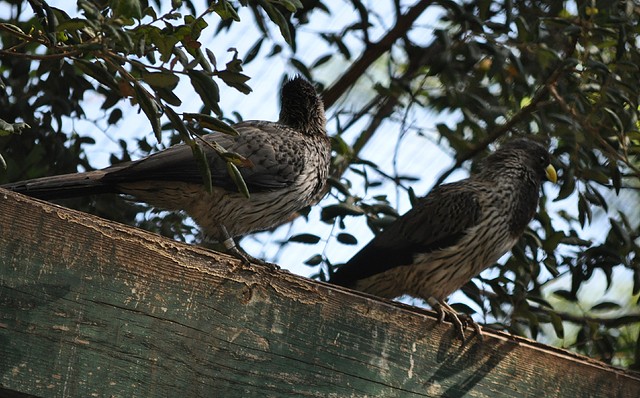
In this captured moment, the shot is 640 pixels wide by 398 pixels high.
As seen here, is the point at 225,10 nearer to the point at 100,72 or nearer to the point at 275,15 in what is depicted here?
the point at 275,15

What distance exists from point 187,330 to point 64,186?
3.83ft

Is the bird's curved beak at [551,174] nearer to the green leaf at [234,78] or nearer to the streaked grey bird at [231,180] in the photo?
the streaked grey bird at [231,180]

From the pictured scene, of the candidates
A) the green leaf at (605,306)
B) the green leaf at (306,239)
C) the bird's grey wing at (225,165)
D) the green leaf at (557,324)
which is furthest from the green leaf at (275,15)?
the green leaf at (605,306)

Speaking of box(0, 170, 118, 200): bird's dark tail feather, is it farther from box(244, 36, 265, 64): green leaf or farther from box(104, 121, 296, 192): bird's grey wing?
box(244, 36, 265, 64): green leaf

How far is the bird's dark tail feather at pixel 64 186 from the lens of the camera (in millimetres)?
2850

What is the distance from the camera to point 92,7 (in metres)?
2.10

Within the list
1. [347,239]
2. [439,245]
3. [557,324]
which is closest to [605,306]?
[557,324]

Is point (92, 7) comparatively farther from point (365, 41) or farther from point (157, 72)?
point (365, 41)

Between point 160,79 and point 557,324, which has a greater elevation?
point 557,324

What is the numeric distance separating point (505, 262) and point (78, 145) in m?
1.95

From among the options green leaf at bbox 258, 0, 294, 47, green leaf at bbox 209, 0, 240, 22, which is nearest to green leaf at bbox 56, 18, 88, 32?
green leaf at bbox 209, 0, 240, 22

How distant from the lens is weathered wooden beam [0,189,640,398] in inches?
74.0

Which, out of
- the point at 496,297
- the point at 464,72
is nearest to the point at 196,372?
the point at 496,297

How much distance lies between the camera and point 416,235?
3.98 m
